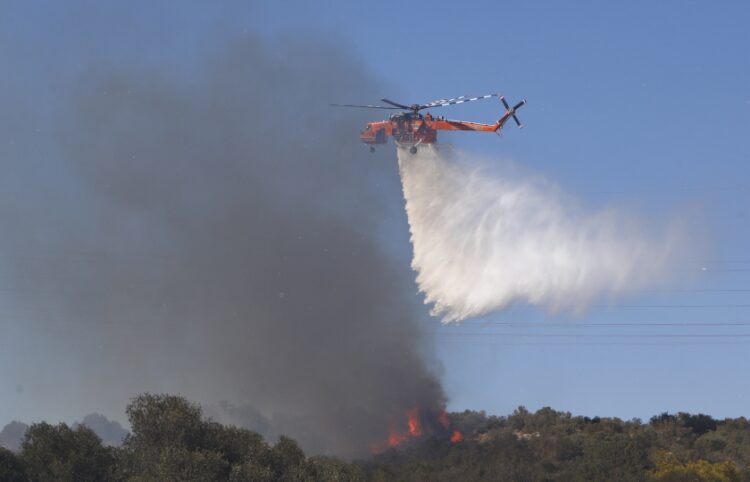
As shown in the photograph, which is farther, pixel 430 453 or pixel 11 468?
pixel 430 453

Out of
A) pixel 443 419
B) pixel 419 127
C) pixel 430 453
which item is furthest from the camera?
pixel 443 419

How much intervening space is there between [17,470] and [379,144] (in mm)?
45649

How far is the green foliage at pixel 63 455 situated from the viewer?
67625 millimetres

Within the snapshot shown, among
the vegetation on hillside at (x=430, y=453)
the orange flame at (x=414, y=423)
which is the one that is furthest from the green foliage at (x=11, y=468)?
the orange flame at (x=414, y=423)

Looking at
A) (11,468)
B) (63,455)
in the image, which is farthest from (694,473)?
(11,468)

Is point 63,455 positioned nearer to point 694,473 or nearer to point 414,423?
point 694,473

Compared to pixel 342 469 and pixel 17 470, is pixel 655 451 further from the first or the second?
pixel 17 470

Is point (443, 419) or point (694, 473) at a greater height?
point (443, 419)

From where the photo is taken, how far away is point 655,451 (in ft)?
410

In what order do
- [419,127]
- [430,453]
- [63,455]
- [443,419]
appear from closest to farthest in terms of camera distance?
[63,455]
[419,127]
[430,453]
[443,419]

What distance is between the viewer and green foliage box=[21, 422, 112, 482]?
67.6m

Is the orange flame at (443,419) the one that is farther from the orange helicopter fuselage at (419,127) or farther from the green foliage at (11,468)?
the green foliage at (11,468)

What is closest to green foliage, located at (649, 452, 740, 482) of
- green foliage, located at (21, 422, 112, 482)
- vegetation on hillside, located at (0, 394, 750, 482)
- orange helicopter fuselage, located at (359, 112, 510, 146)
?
vegetation on hillside, located at (0, 394, 750, 482)

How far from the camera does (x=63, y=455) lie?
69250 mm
